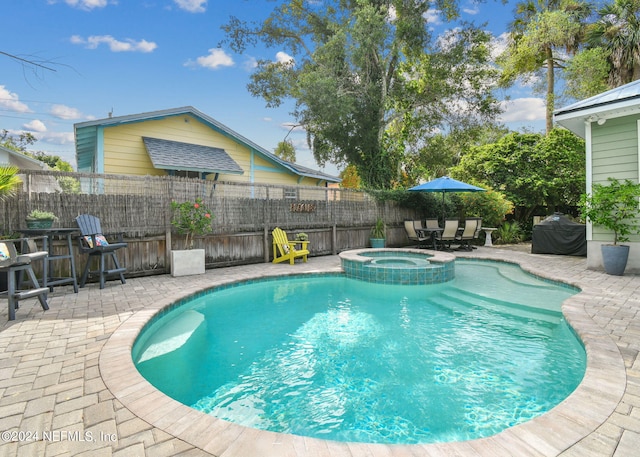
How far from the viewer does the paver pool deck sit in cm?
170

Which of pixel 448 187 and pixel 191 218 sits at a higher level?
pixel 448 187

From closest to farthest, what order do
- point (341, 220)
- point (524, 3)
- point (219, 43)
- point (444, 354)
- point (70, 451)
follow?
point (70, 451), point (444, 354), point (341, 220), point (219, 43), point (524, 3)

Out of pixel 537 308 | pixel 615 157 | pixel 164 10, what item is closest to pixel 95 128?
pixel 164 10

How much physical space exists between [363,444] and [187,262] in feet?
19.1

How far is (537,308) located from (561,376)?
213 centimetres

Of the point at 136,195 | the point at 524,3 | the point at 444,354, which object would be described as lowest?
the point at 444,354

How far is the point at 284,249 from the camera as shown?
8.31m

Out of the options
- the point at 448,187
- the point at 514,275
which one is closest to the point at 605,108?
the point at 514,275

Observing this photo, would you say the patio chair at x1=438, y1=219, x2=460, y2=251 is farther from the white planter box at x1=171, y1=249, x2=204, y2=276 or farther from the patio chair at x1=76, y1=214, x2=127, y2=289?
the patio chair at x1=76, y1=214, x2=127, y2=289

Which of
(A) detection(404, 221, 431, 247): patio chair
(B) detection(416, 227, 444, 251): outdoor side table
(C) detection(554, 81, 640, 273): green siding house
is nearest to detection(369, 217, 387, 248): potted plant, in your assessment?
(A) detection(404, 221, 431, 247): patio chair

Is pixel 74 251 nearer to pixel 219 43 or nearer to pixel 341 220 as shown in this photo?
pixel 341 220

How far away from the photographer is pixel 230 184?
7980 mm

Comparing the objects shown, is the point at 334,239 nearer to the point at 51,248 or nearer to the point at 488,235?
the point at 488,235

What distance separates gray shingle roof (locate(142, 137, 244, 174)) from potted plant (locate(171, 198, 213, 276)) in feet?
10.6
